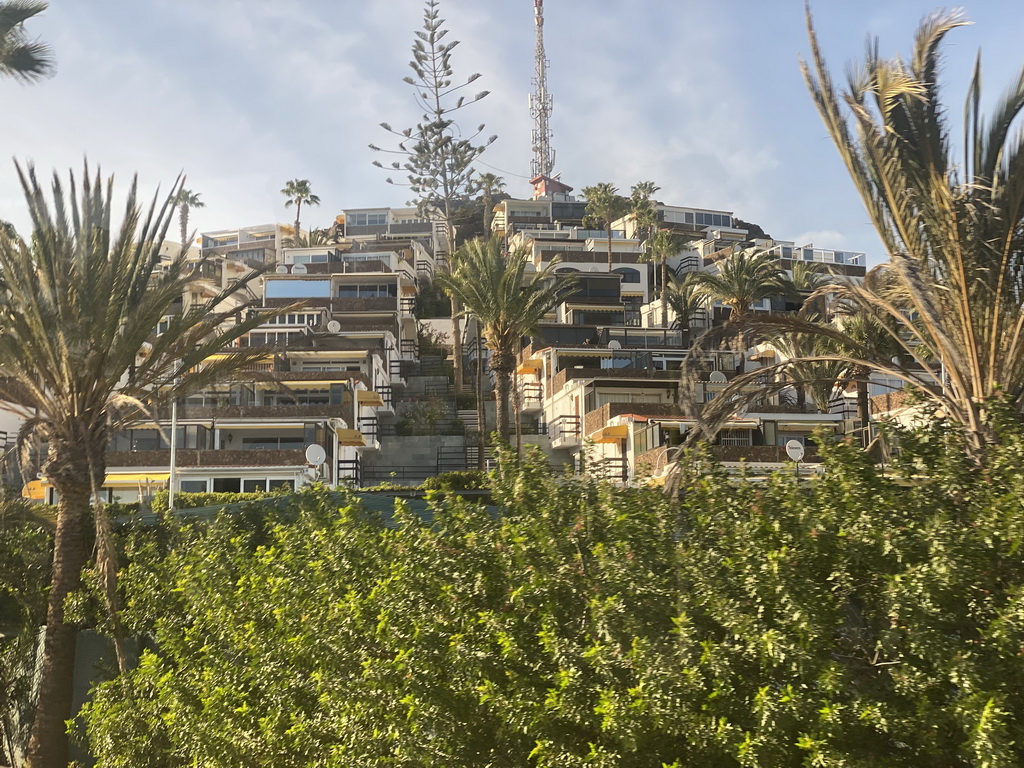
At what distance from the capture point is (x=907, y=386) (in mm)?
9609

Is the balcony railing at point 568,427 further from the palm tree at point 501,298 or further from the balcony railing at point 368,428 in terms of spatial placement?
the palm tree at point 501,298

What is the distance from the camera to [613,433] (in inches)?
1817

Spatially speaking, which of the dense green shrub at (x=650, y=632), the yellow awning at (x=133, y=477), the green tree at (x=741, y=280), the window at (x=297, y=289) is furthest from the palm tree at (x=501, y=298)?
the dense green shrub at (x=650, y=632)

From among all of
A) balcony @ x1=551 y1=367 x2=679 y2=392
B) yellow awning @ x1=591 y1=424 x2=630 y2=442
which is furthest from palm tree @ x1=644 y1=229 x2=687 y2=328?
yellow awning @ x1=591 y1=424 x2=630 y2=442

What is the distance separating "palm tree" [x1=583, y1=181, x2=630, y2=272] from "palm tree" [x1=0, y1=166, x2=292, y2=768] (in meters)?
85.7

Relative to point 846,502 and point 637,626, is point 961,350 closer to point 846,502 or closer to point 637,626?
point 846,502

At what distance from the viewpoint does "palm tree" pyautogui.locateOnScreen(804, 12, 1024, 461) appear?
9656 mm

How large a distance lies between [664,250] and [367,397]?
37.4m

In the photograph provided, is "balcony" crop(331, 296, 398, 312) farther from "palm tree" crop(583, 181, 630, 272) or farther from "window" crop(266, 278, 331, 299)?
"palm tree" crop(583, 181, 630, 272)

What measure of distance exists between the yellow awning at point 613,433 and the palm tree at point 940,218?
34.5 m

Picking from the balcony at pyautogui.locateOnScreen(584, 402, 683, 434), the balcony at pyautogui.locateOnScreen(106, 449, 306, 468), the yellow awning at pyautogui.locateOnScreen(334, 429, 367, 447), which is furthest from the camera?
the yellow awning at pyautogui.locateOnScreen(334, 429, 367, 447)

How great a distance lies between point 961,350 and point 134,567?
10.3 meters

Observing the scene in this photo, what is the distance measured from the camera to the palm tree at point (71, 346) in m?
14.4

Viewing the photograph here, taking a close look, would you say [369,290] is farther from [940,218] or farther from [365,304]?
[940,218]
